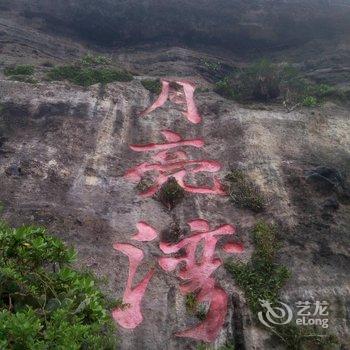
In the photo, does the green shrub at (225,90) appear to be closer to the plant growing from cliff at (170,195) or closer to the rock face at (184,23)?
the rock face at (184,23)

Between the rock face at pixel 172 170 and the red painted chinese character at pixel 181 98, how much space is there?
5.0 inches

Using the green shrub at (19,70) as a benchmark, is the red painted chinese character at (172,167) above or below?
below

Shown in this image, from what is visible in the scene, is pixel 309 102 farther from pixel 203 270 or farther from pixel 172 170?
pixel 203 270

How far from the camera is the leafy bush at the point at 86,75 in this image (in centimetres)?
1512

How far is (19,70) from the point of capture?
49.1 feet

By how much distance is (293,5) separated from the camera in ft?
76.5

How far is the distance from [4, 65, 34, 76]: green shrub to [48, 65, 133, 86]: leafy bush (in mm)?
630

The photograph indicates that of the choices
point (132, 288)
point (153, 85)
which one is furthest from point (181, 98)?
point (132, 288)

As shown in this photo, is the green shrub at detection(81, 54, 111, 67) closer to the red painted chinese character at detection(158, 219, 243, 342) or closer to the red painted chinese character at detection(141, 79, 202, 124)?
the red painted chinese character at detection(141, 79, 202, 124)

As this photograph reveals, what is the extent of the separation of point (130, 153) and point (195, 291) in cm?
502

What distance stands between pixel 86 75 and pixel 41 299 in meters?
10.9

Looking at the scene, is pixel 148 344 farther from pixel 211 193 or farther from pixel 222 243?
pixel 211 193

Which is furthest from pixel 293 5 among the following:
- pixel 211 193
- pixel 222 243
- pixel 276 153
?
pixel 222 243

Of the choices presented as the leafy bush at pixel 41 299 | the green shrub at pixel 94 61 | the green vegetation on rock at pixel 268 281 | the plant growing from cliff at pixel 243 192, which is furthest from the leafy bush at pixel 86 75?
the leafy bush at pixel 41 299
